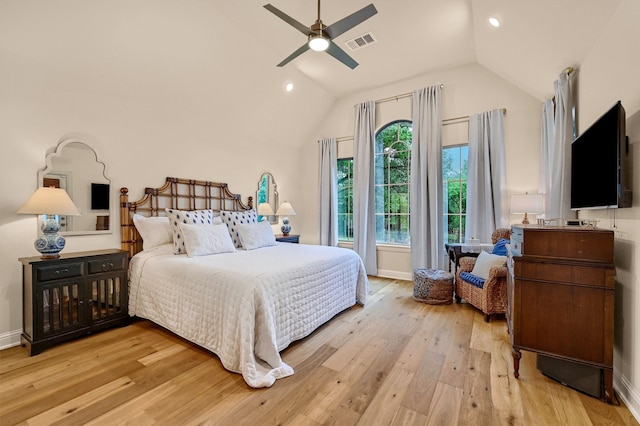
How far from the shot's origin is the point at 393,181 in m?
5.07

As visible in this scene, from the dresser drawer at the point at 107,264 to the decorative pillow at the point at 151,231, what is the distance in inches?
13.3

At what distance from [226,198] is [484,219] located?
3.92 meters

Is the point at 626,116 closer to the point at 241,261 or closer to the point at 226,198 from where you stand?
the point at 241,261

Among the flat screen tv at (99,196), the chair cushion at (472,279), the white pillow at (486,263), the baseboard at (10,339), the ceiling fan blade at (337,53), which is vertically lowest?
the baseboard at (10,339)

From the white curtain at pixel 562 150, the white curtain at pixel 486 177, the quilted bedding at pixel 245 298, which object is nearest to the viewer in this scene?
the quilted bedding at pixel 245 298

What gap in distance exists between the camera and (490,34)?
3.14m

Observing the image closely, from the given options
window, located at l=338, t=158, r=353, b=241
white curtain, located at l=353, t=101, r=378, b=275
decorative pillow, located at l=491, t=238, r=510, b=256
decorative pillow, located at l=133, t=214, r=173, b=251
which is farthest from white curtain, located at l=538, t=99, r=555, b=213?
decorative pillow, located at l=133, t=214, r=173, b=251

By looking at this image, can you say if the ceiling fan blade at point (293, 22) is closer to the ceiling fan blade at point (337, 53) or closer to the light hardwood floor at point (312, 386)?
the ceiling fan blade at point (337, 53)

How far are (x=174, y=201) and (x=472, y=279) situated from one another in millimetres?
3909

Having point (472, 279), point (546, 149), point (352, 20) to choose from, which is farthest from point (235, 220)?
point (546, 149)

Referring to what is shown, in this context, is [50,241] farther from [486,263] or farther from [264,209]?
[486,263]

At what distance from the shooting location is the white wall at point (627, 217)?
1677 mm

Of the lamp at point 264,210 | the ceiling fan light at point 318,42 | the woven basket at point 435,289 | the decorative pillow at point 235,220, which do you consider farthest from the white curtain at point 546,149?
the lamp at point 264,210

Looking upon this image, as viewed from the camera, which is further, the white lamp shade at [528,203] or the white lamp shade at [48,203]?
the white lamp shade at [528,203]
